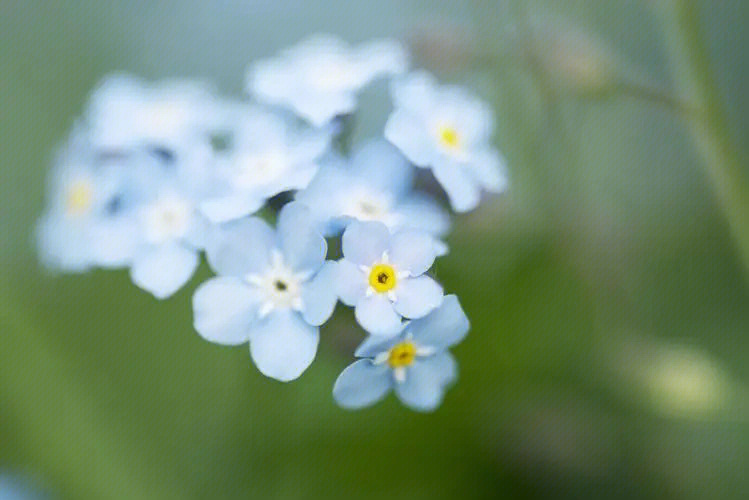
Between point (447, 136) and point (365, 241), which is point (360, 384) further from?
point (447, 136)

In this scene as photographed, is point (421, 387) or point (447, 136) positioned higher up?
point (447, 136)

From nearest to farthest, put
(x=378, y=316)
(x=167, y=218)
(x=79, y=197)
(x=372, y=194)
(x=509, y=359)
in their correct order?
(x=378, y=316) < (x=372, y=194) < (x=167, y=218) < (x=79, y=197) < (x=509, y=359)

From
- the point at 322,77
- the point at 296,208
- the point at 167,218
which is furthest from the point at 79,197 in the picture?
the point at 296,208

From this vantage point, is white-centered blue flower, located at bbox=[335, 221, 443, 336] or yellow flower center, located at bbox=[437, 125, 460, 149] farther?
yellow flower center, located at bbox=[437, 125, 460, 149]

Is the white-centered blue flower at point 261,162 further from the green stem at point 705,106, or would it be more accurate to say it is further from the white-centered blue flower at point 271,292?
the green stem at point 705,106

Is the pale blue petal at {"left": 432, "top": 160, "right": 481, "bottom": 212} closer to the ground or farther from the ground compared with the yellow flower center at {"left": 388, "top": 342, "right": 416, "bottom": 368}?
farther from the ground

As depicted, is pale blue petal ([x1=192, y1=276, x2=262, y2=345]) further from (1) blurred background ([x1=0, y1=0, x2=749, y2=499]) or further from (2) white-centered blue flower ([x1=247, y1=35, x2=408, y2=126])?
(1) blurred background ([x1=0, y1=0, x2=749, y2=499])

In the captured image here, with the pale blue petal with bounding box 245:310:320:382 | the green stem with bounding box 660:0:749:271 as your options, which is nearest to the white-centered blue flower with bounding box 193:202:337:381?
the pale blue petal with bounding box 245:310:320:382
